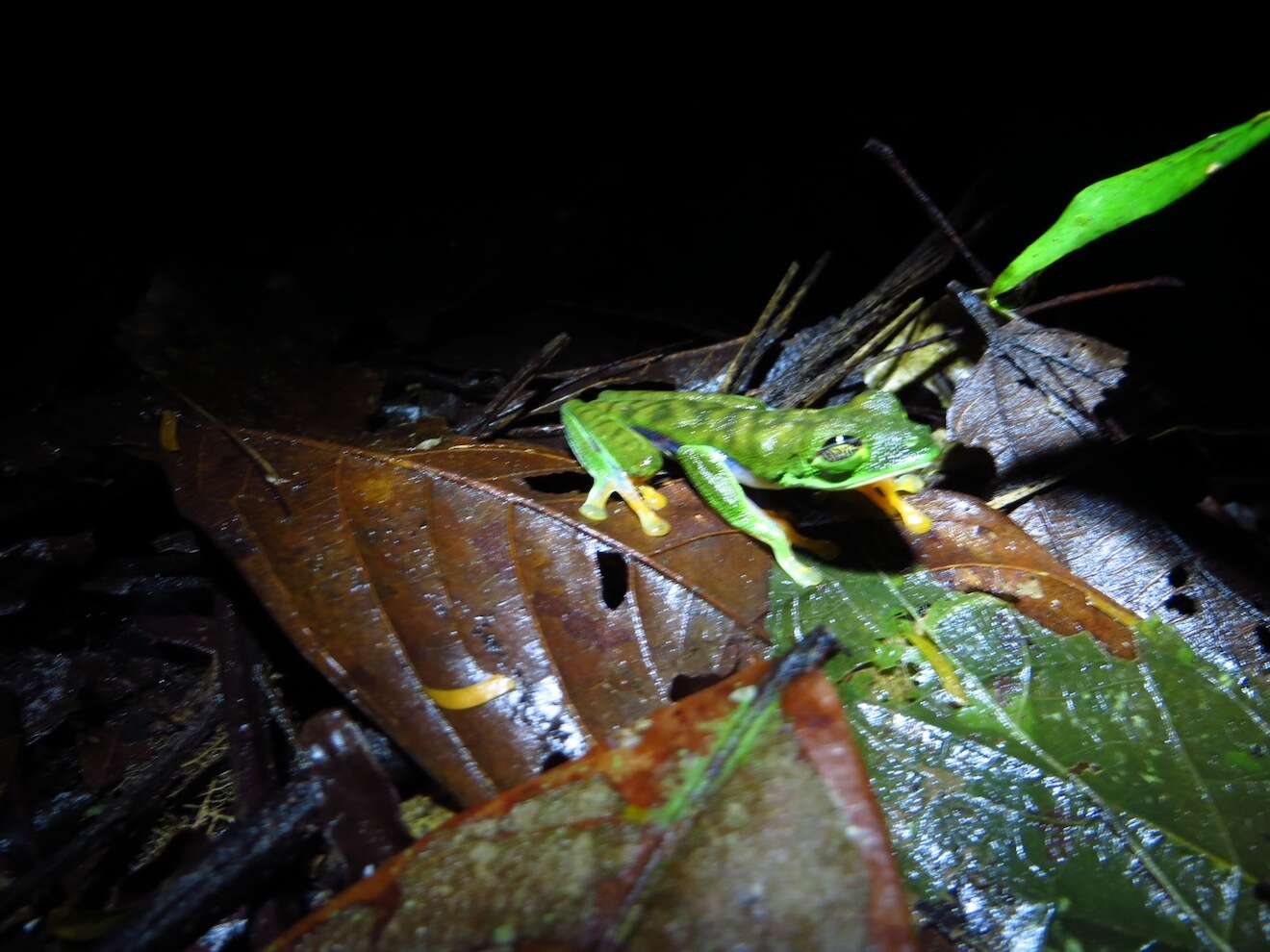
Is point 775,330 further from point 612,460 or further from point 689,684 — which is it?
point 689,684

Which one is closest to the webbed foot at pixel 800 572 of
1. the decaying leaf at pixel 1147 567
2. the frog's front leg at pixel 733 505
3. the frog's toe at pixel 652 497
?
the frog's front leg at pixel 733 505

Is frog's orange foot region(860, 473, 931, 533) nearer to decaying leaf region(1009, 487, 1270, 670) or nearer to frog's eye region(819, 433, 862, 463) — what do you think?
frog's eye region(819, 433, 862, 463)

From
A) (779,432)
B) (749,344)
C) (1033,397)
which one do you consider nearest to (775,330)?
(749,344)

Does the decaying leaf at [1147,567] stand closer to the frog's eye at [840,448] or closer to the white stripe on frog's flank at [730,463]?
the frog's eye at [840,448]

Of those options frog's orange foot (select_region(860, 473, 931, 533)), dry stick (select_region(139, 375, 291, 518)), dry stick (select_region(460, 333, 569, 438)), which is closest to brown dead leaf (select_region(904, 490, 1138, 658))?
frog's orange foot (select_region(860, 473, 931, 533))

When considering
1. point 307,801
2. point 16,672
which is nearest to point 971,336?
point 307,801
